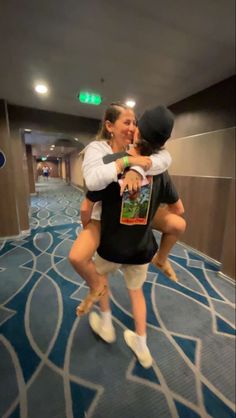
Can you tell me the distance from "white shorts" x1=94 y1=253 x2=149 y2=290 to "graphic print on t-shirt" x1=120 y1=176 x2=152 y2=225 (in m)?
0.33

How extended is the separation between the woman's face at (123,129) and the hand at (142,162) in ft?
0.73

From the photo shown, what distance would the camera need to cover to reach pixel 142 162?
2.39ft

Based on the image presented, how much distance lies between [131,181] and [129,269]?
634mm

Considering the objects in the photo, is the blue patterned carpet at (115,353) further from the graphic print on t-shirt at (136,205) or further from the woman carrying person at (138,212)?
the graphic print on t-shirt at (136,205)

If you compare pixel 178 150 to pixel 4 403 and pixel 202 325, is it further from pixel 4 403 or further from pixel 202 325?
pixel 4 403

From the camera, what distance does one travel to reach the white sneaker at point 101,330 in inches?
55.1

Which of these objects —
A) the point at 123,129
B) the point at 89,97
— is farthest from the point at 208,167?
the point at 123,129

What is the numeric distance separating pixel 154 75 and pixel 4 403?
121 inches

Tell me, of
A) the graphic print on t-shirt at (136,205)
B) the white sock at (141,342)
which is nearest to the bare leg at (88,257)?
the graphic print on t-shirt at (136,205)

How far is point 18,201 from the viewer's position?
348 centimetres

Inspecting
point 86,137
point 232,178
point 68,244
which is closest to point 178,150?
point 232,178

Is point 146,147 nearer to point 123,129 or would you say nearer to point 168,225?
point 123,129

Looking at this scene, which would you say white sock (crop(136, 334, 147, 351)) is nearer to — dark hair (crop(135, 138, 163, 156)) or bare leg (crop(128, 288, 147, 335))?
bare leg (crop(128, 288, 147, 335))

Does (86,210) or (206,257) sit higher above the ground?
(86,210)
